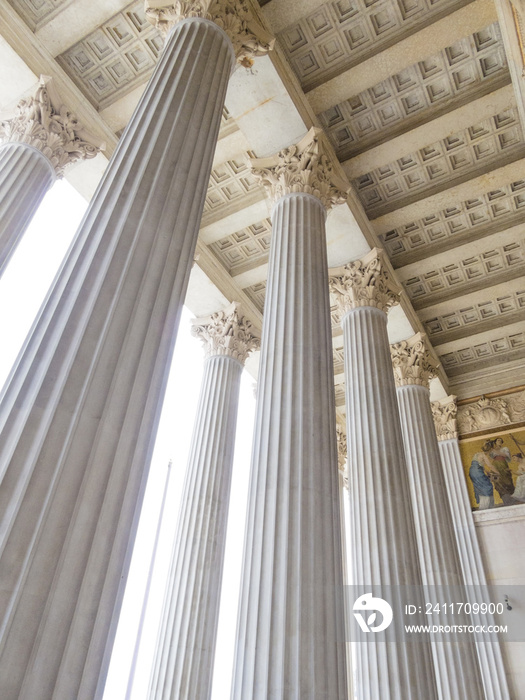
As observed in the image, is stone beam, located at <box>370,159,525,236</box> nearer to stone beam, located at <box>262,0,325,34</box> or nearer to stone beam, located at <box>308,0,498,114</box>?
stone beam, located at <box>308,0,498,114</box>

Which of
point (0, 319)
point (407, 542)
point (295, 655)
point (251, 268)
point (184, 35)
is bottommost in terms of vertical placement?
point (295, 655)

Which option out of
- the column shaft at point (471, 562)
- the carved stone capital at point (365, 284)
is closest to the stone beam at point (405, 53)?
the carved stone capital at point (365, 284)

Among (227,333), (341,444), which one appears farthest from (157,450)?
(227,333)

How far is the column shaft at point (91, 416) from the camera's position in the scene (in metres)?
2.81

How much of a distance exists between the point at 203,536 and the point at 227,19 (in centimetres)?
880

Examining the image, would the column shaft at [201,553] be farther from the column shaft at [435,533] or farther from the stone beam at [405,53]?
the stone beam at [405,53]

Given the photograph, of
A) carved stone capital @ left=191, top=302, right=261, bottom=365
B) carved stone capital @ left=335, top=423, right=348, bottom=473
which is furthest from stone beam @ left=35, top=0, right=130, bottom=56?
carved stone capital @ left=335, top=423, right=348, bottom=473

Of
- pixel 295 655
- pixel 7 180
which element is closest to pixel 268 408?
pixel 295 655

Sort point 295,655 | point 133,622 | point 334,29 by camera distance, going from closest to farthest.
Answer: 1. point 295,655
2. point 334,29
3. point 133,622

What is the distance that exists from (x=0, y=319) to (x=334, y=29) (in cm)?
1050

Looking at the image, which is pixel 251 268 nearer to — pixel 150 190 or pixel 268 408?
pixel 268 408

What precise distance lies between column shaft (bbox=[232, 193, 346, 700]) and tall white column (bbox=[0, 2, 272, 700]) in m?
2.21

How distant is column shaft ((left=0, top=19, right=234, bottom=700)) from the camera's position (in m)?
2.81

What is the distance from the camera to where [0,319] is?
14.0 m
